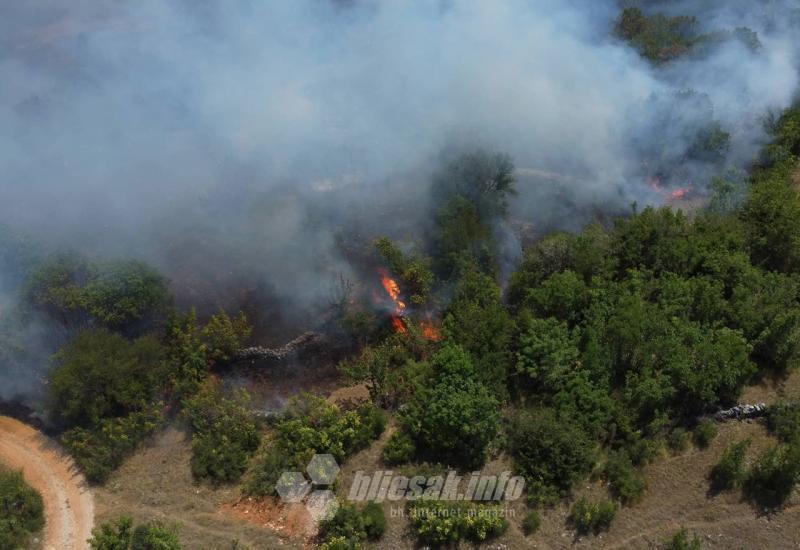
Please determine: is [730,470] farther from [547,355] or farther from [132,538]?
[132,538]

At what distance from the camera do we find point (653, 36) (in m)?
30.8

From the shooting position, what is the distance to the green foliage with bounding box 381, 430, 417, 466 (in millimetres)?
18250

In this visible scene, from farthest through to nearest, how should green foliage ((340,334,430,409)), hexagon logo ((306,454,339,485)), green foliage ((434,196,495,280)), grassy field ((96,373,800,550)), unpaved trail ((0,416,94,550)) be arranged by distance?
green foliage ((434,196,495,280))
green foliage ((340,334,430,409))
hexagon logo ((306,454,339,485))
unpaved trail ((0,416,94,550))
grassy field ((96,373,800,550))

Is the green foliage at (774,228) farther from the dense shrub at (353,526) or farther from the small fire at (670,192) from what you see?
the dense shrub at (353,526)

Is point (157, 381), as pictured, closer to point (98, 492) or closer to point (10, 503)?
point (98, 492)

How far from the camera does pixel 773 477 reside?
677 inches

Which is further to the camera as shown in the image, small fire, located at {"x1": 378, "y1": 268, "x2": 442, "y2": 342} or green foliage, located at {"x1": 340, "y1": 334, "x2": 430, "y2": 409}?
small fire, located at {"x1": 378, "y1": 268, "x2": 442, "y2": 342}

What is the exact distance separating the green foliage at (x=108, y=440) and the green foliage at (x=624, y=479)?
12869 mm

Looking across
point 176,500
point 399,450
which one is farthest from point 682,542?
point 176,500

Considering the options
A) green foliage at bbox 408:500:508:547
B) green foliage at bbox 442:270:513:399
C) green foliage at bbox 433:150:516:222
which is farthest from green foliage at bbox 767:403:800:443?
green foliage at bbox 433:150:516:222

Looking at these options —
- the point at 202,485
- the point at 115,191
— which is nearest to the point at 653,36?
the point at 115,191

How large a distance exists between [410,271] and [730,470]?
35.5ft

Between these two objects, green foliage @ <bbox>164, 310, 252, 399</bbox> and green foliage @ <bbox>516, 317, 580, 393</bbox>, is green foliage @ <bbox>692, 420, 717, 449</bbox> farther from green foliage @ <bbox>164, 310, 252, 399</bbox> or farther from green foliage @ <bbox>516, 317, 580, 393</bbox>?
green foliage @ <bbox>164, 310, 252, 399</bbox>

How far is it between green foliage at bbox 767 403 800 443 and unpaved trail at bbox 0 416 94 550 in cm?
1878
